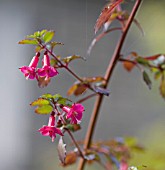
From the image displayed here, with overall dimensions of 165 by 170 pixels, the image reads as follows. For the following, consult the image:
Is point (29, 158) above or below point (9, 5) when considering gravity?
below

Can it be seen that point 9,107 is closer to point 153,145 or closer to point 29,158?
point 29,158

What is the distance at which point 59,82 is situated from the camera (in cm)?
304

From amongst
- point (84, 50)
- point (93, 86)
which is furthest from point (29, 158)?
point (93, 86)

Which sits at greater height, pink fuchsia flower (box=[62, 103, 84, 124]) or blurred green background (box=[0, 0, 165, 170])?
pink fuchsia flower (box=[62, 103, 84, 124])

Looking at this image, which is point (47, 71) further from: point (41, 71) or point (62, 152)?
point (62, 152)

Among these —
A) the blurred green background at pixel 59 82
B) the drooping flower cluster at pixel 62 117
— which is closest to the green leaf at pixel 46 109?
the drooping flower cluster at pixel 62 117

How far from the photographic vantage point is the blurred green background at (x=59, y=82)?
295 centimetres

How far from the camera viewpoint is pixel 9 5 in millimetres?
3135

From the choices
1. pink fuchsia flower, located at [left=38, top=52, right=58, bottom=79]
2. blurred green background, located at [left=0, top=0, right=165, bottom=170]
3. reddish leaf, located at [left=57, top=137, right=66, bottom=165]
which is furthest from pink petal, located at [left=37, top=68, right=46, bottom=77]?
blurred green background, located at [left=0, top=0, right=165, bottom=170]

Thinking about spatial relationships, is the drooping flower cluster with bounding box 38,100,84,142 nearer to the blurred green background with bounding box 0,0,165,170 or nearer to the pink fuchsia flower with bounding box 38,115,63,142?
the pink fuchsia flower with bounding box 38,115,63,142

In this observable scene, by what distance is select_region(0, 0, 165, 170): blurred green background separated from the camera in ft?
9.66

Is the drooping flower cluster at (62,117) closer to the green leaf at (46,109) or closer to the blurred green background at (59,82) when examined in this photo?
the green leaf at (46,109)

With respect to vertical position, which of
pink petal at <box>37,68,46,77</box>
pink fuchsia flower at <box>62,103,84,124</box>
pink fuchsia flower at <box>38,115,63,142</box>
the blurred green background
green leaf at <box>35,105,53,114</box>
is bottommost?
the blurred green background

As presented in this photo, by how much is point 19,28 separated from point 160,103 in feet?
3.80
